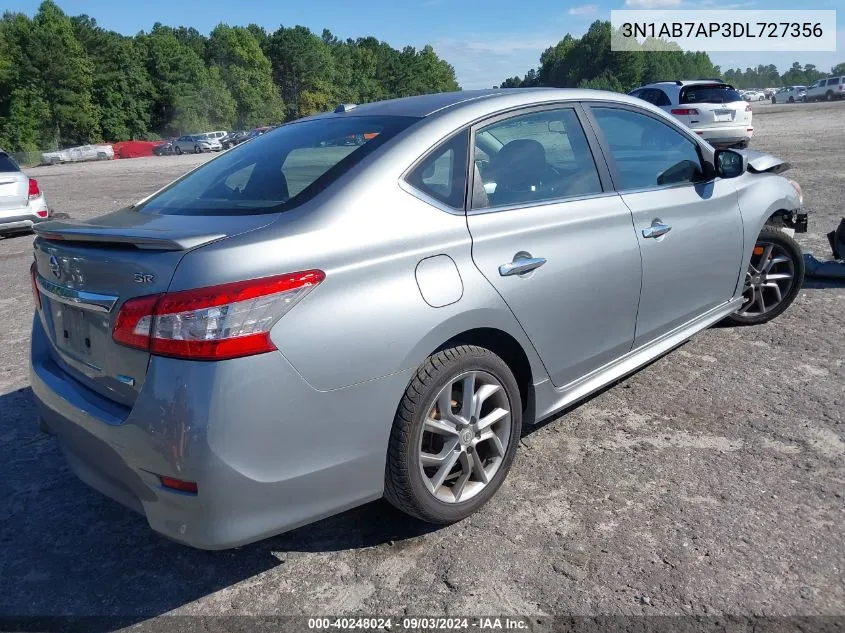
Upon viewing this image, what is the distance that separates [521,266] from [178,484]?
1.50 meters

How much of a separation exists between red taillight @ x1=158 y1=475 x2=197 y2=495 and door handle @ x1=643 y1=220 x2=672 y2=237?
239cm

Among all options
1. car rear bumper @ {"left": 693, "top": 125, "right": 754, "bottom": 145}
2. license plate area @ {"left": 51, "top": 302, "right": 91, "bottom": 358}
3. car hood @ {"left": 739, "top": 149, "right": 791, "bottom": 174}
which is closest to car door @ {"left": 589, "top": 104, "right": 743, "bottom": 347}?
car hood @ {"left": 739, "top": 149, "right": 791, "bottom": 174}

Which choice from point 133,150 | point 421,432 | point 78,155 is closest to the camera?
point 421,432

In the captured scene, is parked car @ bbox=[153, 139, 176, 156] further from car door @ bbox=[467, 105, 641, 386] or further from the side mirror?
car door @ bbox=[467, 105, 641, 386]

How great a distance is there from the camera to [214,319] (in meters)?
2.20

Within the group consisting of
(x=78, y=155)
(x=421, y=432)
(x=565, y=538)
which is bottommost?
(x=565, y=538)

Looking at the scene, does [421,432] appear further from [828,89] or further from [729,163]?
[828,89]

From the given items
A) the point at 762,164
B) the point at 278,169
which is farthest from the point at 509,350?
the point at 762,164

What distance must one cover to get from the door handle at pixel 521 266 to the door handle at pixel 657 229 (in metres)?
0.82

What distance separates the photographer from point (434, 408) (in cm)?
277

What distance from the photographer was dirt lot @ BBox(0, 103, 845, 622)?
2.48m

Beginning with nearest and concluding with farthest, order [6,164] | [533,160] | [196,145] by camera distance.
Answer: [533,160] < [6,164] < [196,145]

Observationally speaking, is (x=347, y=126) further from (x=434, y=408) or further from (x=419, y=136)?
(x=434, y=408)

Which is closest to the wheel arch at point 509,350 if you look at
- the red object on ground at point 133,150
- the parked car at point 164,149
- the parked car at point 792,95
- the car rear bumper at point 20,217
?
the car rear bumper at point 20,217
